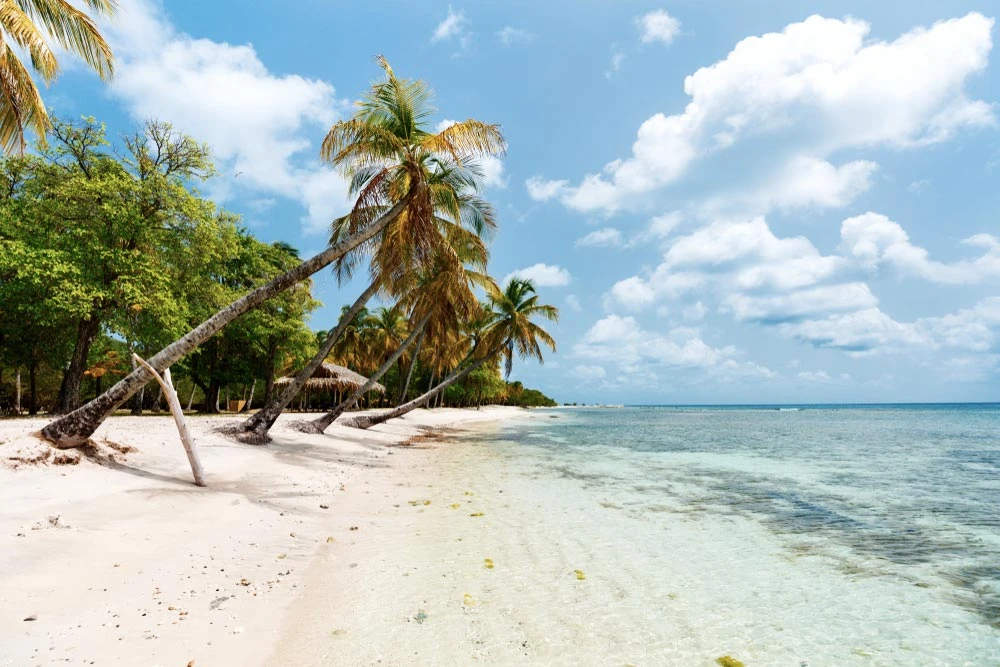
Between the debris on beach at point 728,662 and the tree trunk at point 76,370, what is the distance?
1956 cm

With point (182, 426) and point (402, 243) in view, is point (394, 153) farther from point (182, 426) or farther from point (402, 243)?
point (182, 426)

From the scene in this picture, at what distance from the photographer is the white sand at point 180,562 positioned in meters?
3.04

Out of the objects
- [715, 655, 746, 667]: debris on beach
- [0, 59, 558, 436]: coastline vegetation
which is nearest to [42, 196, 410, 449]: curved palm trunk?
[0, 59, 558, 436]: coastline vegetation

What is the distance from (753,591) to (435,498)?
17.2ft

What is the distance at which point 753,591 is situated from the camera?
4348 mm

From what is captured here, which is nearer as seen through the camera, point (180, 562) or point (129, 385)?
point (180, 562)

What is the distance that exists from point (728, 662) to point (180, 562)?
4687 mm

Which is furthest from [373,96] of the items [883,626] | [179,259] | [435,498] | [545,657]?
[883,626]

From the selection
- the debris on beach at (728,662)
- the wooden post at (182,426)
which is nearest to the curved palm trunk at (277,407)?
the wooden post at (182,426)

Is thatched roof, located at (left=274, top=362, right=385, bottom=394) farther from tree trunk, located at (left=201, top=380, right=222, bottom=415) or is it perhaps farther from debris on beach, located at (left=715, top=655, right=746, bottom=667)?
debris on beach, located at (left=715, top=655, right=746, bottom=667)

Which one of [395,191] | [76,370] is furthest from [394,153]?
[76,370]

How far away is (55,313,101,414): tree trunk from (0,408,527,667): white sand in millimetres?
10041

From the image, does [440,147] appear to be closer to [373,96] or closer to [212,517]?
[373,96]

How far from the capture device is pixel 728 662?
10.1 ft
